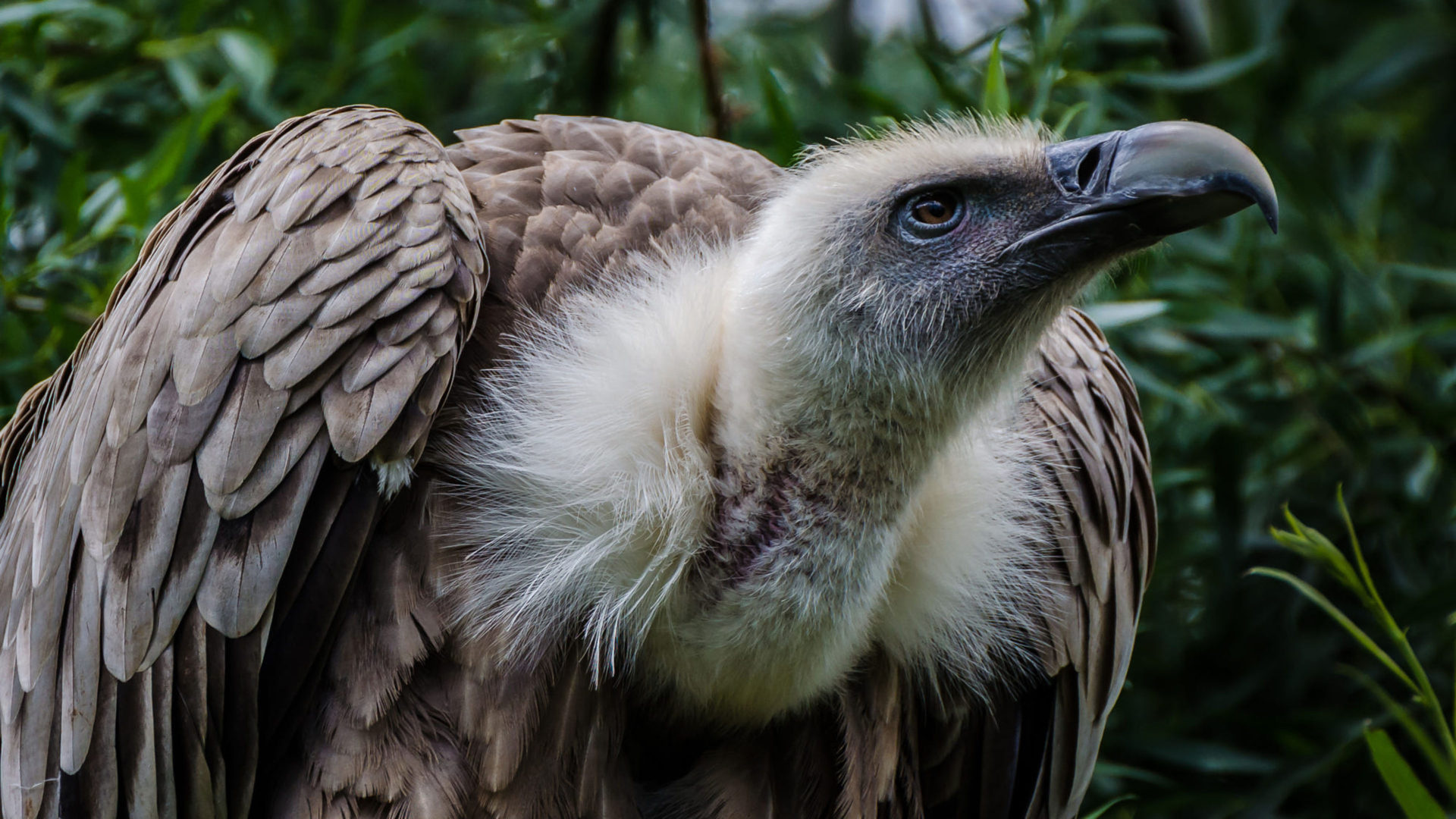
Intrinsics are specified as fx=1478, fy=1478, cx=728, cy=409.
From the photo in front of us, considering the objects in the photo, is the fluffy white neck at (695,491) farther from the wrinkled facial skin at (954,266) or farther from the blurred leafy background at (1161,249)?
the blurred leafy background at (1161,249)

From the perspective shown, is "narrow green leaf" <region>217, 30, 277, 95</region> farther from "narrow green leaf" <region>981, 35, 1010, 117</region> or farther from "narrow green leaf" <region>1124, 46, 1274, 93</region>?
"narrow green leaf" <region>1124, 46, 1274, 93</region>

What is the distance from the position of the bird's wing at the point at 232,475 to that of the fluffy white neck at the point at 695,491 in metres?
0.20

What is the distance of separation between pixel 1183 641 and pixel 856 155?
5.86 feet

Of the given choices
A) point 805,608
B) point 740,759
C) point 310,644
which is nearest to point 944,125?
point 805,608

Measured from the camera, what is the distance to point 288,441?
7.48 feet

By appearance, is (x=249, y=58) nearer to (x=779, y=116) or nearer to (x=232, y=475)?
(x=779, y=116)

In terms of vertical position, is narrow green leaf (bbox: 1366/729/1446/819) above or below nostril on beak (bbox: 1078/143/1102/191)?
below

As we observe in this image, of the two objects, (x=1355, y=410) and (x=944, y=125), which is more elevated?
(x=944, y=125)

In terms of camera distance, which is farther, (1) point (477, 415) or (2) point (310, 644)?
(1) point (477, 415)

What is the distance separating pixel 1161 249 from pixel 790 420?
125cm

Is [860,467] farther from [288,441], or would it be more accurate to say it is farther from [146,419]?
[146,419]

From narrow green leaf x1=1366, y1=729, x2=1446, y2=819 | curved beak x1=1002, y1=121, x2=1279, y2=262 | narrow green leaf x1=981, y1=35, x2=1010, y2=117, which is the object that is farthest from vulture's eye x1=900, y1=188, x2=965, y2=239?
narrow green leaf x1=1366, y1=729, x2=1446, y2=819

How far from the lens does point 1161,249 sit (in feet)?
10.7

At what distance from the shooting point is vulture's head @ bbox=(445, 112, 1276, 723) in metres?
2.38
